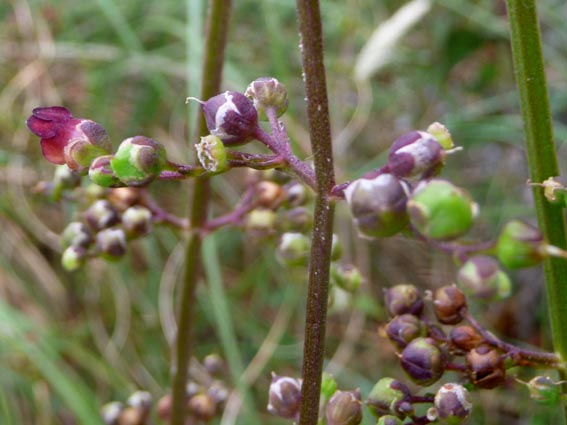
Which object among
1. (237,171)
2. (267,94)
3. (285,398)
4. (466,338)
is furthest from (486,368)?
(237,171)

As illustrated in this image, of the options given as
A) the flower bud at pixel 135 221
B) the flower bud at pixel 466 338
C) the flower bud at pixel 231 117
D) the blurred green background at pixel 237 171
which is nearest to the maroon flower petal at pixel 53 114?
the flower bud at pixel 231 117

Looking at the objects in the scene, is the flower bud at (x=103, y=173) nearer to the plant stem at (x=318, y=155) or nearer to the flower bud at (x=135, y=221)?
the plant stem at (x=318, y=155)

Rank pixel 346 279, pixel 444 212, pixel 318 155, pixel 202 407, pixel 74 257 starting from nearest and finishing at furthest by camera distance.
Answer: pixel 444 212 → pixel 318 155 → pixel 346 279 → pixel 74 257 → pixel 202 407

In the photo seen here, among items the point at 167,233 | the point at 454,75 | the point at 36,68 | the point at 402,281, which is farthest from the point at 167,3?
the point at 402,281

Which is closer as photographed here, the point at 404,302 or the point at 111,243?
A: the point at 404,302

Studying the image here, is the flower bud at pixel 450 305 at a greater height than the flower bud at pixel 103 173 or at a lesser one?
lesser

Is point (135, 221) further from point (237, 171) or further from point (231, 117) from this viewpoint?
point (237, 171)
